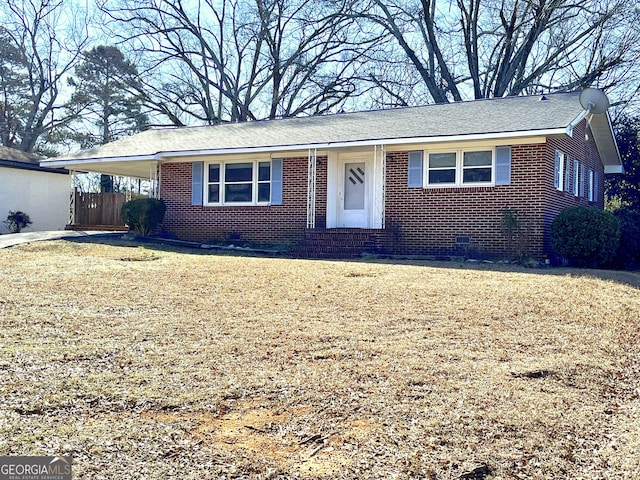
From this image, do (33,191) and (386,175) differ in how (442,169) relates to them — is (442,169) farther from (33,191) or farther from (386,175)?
(33,191)

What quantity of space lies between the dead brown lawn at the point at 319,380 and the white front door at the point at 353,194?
336 inches

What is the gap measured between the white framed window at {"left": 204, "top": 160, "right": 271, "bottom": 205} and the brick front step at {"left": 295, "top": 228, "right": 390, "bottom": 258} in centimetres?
284

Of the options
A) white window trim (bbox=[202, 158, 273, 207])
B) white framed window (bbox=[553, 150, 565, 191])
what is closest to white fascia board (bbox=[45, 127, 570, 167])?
white window trim (bbox=[202, 158, 273, 207])

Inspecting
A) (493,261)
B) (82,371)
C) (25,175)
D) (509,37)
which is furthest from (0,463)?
(509,37)

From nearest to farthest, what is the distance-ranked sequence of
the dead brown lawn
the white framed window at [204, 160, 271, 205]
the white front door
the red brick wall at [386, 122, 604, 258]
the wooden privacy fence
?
1. the dead brown lawn
2. the red brick wall at [386, 122, 604, 258]
3. the white front door
4. the white framed window at [204, 160, 271, 205]
5. the wooden privacy fence

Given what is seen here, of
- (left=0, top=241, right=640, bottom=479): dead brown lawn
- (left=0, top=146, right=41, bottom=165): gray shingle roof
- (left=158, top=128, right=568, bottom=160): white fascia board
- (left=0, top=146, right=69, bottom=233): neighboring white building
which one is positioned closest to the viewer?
(left=0, top=241, right=640, bottom=479): dead brown lawn

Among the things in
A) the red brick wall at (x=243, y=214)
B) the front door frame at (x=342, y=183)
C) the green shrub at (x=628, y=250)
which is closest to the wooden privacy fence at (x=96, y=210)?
the red brick wall at (x=243, y=214)

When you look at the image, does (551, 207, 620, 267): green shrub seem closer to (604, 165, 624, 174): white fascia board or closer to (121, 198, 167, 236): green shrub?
(604, 165, 624, 174): white fascia board

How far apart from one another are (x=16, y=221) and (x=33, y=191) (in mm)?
1992

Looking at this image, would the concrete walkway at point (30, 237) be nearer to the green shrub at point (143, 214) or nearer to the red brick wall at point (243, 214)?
the green shrub at point (143, 214)

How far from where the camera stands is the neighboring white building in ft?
79.3

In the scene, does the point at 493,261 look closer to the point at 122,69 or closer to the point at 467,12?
the point at 467,12

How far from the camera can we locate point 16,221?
23.7 m

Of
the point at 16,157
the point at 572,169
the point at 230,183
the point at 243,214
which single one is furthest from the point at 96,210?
the point at 572,169
